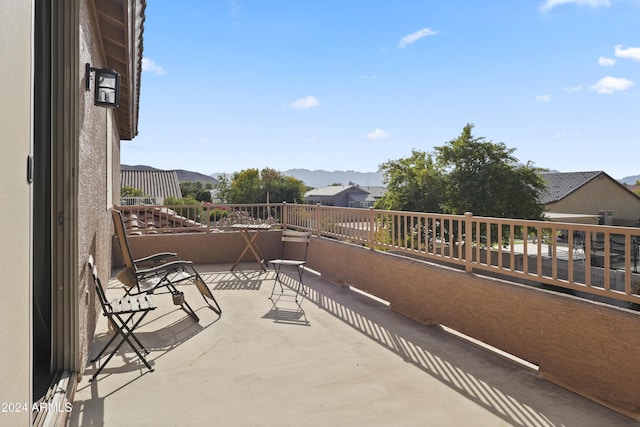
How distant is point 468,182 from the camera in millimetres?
18000

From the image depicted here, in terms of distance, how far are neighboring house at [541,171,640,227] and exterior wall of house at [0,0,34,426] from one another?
28198 millimetres

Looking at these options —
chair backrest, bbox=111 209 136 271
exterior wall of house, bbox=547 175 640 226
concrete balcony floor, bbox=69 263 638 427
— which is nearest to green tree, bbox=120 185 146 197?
chair backrest, bbox=111 209 136 271

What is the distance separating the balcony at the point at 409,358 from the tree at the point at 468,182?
46.6 feet

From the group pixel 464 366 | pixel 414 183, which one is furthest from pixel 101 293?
pixel 414 183

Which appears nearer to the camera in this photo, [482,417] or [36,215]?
[36,215]

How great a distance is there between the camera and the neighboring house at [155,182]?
2969 centimetres

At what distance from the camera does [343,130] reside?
6944 cm

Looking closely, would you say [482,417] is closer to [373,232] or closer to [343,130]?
[373,232]

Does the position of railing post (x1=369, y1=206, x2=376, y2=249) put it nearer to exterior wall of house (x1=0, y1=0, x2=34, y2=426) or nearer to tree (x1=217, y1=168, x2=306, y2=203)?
exterior wall of house (x1=0, y1=0, x2=34, y2=426)

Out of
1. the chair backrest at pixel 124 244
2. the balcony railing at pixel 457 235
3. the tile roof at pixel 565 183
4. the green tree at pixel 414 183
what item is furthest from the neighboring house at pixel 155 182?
the tile roof at pixel 565 183

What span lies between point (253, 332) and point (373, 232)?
233 cm

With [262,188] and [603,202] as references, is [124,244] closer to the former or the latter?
[603,202]

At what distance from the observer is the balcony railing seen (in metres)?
3.10

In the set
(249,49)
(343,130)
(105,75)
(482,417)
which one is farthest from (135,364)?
(343,130)
